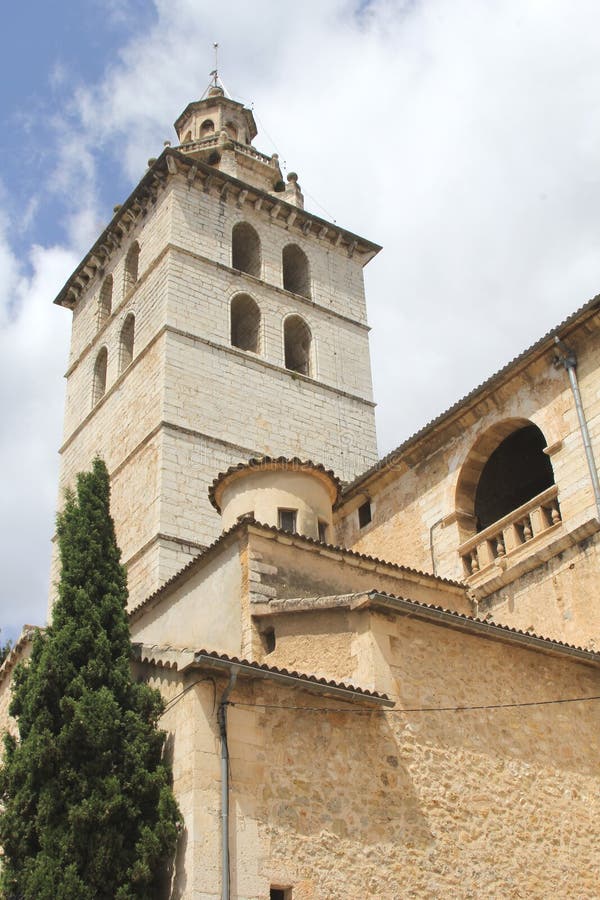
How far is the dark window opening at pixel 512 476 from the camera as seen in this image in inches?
664

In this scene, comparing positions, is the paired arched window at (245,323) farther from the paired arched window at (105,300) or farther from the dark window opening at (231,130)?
the dark window opening at (231,130)

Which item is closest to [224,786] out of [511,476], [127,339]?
[511,476]

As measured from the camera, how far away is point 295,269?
86.8ft

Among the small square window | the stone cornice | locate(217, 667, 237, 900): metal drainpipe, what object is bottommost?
locate(217, 667, 237, 900): metal drainpipe

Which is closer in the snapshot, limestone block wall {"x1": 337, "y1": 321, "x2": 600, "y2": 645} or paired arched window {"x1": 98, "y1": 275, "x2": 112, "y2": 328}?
limestone block wall {"x1": 337, "y1": 321, "x2": 600, "y2": 645}

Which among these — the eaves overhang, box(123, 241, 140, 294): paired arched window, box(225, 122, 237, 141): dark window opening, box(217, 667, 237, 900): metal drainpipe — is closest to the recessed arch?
the eaves overhang

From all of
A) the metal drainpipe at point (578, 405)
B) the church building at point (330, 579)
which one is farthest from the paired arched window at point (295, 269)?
the metal drainpipe at point (578, 405)

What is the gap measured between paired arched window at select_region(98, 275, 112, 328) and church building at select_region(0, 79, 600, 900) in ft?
2.22

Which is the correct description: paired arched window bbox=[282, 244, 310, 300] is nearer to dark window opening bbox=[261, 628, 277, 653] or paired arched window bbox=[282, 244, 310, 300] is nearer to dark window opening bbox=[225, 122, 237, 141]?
dark window opening bbox=[225, 122, 237, 141]

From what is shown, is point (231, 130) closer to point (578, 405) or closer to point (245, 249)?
point (245, 249)

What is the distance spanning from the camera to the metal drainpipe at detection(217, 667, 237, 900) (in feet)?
26.8

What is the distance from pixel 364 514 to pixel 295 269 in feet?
35.0

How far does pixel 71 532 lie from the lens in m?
10.7

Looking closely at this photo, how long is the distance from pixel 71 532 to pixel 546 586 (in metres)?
6.09
